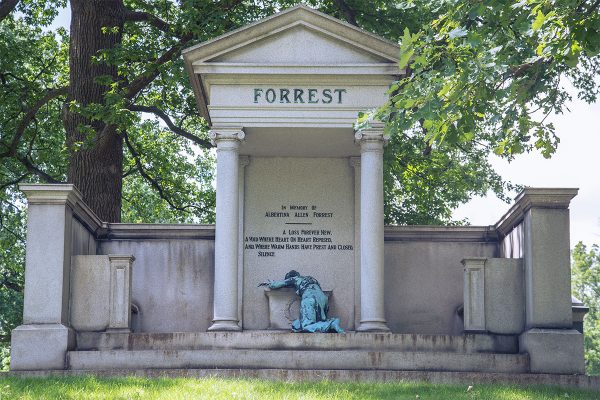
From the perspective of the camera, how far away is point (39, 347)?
1515 cm

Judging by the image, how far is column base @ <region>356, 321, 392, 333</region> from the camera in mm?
16500

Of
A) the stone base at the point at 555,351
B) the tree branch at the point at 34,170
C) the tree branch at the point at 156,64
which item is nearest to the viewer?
the stone base at the point at 555,351

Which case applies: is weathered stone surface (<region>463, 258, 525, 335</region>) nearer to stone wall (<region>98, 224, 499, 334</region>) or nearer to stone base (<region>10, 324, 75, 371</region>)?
stone wall (<region>98, 224, 499, 334</region>)

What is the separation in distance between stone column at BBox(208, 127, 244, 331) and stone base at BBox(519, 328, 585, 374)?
4.20 metres

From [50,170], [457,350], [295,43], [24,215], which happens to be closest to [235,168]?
[295,43]

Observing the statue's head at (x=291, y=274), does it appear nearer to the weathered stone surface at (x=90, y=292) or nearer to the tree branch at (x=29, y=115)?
the weathered stone surface at (x=90, y=292)

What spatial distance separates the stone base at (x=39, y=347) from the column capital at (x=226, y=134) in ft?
12.3

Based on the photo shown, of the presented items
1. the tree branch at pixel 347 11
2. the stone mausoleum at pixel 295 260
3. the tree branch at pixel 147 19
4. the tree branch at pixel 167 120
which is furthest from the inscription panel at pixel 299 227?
the tree branch at pixel 147 19

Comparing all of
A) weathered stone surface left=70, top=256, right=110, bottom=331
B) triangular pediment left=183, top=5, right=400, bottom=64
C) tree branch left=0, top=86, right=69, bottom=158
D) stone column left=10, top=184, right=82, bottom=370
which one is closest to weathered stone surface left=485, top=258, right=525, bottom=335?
triangular pediment left=183, top=5, right=400, bottom=64

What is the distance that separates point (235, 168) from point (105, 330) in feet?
10.2

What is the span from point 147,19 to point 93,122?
2.77m

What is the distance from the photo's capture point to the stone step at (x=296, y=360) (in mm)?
→ 14766

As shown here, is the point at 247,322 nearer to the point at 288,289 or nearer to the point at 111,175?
the point at 288,289

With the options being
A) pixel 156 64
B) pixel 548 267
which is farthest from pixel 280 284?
pixel 156 64
